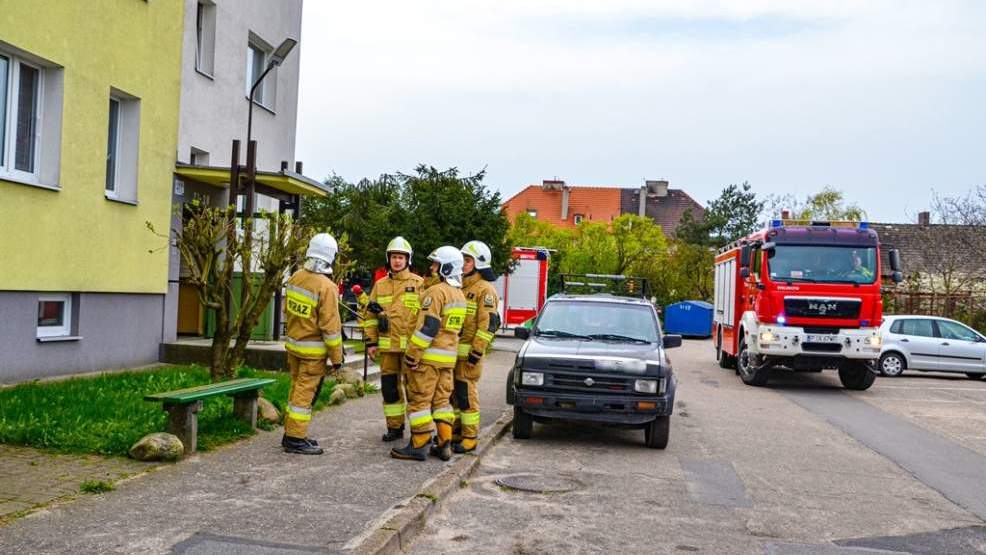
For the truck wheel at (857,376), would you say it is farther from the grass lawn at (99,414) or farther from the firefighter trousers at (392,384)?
the firefighter trousers at (392,384)

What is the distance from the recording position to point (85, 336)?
12.6 metres

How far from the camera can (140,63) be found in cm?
1362

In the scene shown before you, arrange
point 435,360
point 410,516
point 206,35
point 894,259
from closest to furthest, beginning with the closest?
1. point 410,516
2. point 435,360
3. point 206,35
4. point 894,259

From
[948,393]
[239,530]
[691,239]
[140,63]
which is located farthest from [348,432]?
[691,239]

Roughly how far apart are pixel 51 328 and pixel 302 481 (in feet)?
21.4

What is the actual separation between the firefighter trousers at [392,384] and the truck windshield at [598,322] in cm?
270

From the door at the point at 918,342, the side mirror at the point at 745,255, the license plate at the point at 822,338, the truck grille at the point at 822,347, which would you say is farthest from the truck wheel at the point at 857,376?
the door at the point at 918,342

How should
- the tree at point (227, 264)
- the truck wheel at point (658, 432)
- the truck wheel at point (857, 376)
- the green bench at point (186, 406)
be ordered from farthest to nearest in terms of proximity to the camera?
the truck wheel at point (857, 376)
the tree at point (227, 264)
the truck wheel at point (658, 432)
the green bench at point (186, 406)

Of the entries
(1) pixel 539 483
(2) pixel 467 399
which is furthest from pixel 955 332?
(1) pixel 539 483

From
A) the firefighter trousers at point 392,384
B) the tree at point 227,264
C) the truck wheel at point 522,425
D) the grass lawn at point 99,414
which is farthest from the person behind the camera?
the tree at point 227,264

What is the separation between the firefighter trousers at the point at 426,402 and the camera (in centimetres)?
834

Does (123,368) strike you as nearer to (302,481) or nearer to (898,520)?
(302,481)

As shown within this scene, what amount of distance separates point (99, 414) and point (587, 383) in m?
4.71

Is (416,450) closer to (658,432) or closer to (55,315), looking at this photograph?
(658,432)
